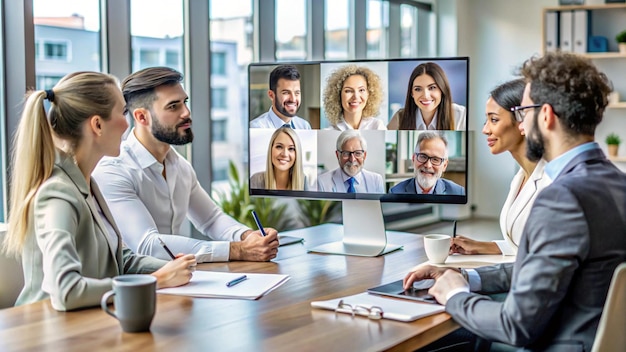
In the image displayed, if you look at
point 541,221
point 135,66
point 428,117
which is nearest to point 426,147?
point 428,117

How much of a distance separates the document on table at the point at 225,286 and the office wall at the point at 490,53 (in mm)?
5433

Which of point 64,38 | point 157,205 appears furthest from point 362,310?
point 64,38

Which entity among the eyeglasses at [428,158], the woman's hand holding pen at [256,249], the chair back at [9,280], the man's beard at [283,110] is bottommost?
the chair back at [9,280]

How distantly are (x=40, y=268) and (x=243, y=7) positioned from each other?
3.15 metres

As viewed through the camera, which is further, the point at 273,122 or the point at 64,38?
the point at 64,38

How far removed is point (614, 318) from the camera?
53.9 inches

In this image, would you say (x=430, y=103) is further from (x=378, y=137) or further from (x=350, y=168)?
(x=350, y=168)

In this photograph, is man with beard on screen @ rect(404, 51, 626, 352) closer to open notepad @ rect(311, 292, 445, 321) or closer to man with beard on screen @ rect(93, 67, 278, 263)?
open notepad @ rect(311, 292, 445, 321)

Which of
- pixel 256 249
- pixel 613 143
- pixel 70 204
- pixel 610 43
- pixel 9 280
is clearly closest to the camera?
pixel 70 204

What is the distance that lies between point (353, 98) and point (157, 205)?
74cm

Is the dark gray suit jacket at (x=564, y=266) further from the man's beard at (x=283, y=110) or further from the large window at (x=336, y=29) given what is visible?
the large window at (x=336, y=29)

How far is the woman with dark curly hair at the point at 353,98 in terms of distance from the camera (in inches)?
89.9

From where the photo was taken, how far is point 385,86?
2264 millimetres

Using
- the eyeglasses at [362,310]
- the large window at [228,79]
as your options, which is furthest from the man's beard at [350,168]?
the large window at [228,79]
